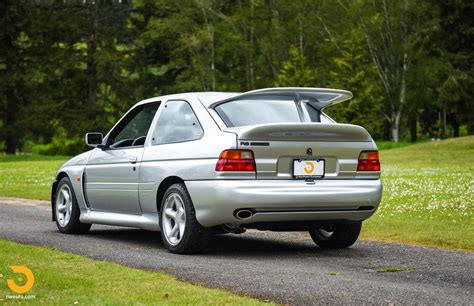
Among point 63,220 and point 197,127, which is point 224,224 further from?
point 63,220

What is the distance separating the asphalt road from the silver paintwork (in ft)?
1.62

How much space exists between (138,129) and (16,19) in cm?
5348

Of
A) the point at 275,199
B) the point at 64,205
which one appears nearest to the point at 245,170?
the point at 275,199

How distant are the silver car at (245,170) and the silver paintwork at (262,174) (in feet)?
0.03

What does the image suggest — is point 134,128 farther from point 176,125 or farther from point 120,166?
point 176,125

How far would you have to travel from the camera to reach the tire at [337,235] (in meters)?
9.88

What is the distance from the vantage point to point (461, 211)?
13938 mm

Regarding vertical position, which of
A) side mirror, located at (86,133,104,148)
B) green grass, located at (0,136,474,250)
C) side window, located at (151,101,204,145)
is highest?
side window, located at (151,101,204,145)

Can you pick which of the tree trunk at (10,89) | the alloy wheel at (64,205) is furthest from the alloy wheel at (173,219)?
the tree trunk at (10,89)

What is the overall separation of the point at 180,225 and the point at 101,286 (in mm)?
2484

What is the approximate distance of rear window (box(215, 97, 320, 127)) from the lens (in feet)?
30.3

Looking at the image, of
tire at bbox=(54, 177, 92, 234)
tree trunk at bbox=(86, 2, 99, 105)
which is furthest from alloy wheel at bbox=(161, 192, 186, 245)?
tree trunk at bbox=(86, 2, 99, 105)

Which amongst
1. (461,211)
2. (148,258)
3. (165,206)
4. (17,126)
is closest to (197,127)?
(165,206)

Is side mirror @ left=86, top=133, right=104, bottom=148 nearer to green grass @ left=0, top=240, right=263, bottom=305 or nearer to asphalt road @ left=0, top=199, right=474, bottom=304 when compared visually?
asphalt road @ left=0, top=199, right=474, bottom=304
